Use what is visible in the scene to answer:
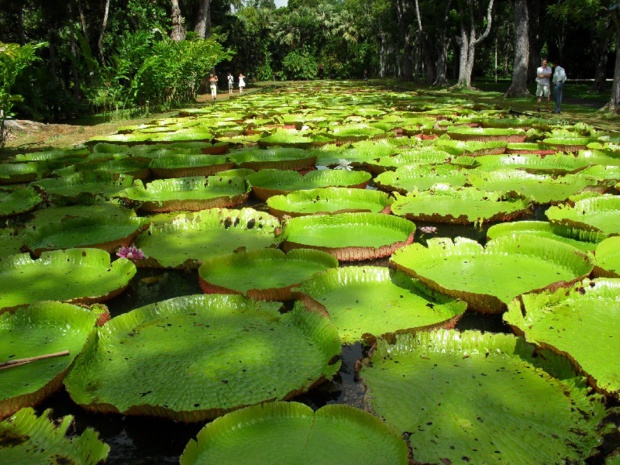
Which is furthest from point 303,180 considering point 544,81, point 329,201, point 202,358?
point 544,81

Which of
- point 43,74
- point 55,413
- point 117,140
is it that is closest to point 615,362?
point 55,413

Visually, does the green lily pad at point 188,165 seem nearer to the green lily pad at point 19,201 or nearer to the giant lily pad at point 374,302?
the green lily pad at point 19,201

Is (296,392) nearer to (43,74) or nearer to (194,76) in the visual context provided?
(43,74)

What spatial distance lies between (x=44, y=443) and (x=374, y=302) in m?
1.40

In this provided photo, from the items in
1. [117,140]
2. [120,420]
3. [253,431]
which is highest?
[117,140]

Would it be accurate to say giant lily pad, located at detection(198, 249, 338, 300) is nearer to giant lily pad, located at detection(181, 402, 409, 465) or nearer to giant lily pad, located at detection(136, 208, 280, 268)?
giant lily pad, located at detection(136, 208, 280, 268)

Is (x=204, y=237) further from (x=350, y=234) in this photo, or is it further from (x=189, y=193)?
(x=189, y=193)

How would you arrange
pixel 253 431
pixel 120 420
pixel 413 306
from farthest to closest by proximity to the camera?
pixel 413 306 → pixel 120 420 → pixel 253 431

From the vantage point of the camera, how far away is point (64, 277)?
269 centimetres

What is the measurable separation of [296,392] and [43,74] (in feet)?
40.0

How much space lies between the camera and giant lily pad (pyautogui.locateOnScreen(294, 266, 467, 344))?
2.08 metres

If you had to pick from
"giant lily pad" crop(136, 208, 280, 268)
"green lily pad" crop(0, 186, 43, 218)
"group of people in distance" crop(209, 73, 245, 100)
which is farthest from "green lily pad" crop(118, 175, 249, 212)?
"group of people in distance" crop(209, 73, 245, 100)

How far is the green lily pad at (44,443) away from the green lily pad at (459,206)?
2.74 metres

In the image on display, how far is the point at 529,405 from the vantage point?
1555 mm
